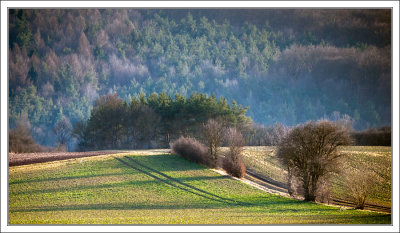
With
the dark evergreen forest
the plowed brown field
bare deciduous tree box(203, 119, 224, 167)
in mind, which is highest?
the dark evergreen forest

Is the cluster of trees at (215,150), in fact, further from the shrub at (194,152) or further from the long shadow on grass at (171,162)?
the long shadow on grass at (171,162)

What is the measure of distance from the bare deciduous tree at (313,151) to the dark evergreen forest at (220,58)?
3.66 meters

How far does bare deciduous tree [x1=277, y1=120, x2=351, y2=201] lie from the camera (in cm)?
2941

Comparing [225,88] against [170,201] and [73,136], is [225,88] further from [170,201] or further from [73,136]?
A: [170,201]

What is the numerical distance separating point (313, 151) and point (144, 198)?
1402cm

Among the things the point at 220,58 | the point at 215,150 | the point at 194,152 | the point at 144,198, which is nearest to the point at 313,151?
the point at 144,198

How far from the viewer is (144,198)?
2966 centimetres

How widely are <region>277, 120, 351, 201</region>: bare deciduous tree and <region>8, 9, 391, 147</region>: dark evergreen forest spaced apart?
12.0ft

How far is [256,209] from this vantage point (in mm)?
26391

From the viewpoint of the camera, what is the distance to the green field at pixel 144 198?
2298 centimetres

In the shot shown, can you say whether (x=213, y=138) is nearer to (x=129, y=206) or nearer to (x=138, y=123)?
(x=129, y=206)

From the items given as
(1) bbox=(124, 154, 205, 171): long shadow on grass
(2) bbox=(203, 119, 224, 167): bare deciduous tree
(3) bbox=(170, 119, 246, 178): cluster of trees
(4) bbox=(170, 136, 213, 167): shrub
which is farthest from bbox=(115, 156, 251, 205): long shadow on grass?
(2) bbox=(203, 119, 224, 167): bare deciduous tree

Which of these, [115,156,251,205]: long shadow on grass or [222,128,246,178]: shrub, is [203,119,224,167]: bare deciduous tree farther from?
[115,156,251,205]: long shadow on grass

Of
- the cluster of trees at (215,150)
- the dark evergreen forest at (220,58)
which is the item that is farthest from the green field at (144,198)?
the dark evergreen forest at (220,58)
